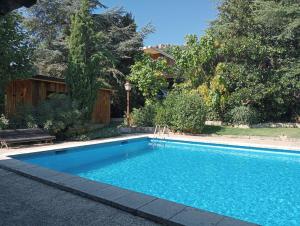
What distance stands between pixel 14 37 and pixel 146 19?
40.8 feet

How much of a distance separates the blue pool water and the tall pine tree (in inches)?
119

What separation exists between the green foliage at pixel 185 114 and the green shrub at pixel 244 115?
7.57 ft

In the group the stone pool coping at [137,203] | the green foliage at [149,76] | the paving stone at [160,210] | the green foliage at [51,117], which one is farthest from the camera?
the green foliage at [149,76]

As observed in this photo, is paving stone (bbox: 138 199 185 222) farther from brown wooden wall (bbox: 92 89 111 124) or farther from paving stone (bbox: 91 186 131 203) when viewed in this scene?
brown wooden wall (bbox: 92 89 111 124)

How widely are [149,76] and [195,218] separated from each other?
16.2m

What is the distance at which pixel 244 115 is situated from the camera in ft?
56.7

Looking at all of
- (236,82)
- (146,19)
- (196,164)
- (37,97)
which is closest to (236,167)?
(196,164)

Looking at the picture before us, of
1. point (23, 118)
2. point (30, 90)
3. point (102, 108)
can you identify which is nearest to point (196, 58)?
point (102, 108)

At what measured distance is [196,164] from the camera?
1057 cm

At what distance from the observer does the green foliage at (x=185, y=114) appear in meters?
16.1

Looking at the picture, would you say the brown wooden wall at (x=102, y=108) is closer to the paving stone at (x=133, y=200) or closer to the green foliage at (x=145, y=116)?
the green foliage at (x=145, y=116)

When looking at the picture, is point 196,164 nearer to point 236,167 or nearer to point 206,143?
point 236,167

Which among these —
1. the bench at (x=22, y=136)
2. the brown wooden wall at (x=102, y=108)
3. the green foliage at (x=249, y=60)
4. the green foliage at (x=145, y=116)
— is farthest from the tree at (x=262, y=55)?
the bench at (x=22, y=136)

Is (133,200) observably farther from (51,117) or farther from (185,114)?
(185,114)
